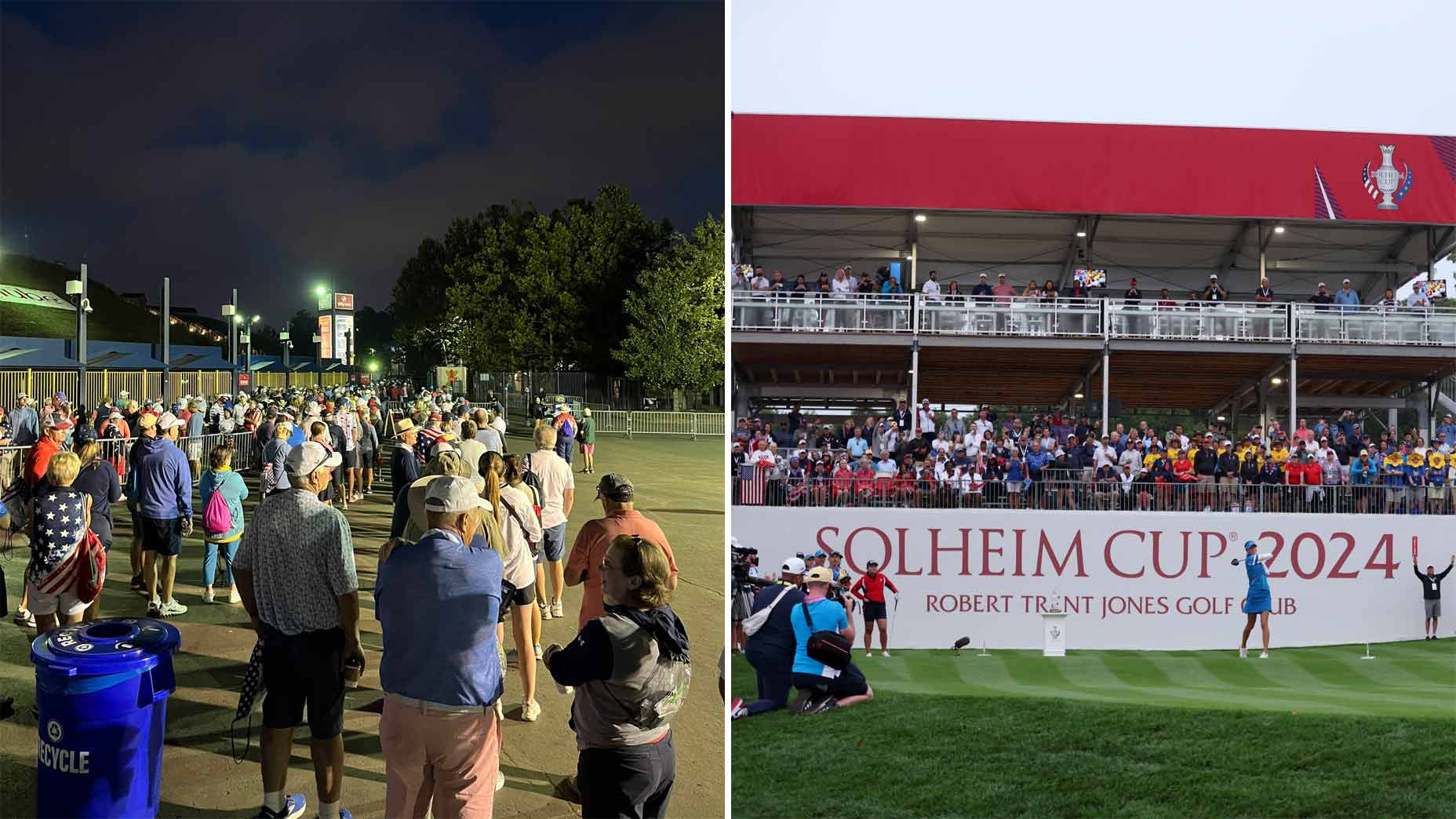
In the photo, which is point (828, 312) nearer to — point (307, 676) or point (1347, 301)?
point (1347, 301)

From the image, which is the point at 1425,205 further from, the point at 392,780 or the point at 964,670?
the point at 392,780

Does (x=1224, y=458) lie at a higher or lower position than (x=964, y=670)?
higher

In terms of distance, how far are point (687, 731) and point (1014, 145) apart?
15.2 m

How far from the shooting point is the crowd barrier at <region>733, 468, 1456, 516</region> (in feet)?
44.4

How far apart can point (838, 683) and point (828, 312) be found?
335 inches

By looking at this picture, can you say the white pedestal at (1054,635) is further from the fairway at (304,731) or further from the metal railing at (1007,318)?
the fairway at (304,731)

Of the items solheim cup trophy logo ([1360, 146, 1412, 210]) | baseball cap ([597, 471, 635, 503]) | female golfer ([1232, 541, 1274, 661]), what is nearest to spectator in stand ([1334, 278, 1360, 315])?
solheim cup trophy logo ([1360, 146, 1412, 210])

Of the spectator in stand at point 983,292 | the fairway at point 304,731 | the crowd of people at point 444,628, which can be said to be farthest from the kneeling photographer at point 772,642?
the spectator in stand at point 983,292

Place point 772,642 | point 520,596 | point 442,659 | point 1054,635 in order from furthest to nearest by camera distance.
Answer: point 1054,635 < point 772,642 < point 520,596 < point 442,659

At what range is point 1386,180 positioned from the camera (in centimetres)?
1811

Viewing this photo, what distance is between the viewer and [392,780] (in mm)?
2934

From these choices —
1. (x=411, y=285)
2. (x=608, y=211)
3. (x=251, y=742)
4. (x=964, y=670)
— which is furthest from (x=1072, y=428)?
(x=411, y=285)

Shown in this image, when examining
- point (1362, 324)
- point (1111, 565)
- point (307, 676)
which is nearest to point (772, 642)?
point (307, 676)

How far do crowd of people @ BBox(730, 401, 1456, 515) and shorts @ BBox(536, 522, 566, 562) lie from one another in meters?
7.30
